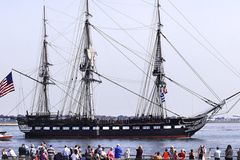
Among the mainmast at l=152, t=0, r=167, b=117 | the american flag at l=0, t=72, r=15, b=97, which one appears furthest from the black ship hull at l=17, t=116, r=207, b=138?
the american flag at l=0, t=72, r=15, b=97

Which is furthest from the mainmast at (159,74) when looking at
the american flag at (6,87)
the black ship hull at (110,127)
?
the american flag at (6,87)

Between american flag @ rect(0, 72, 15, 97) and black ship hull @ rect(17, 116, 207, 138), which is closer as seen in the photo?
american flag @ rect(0, 72, 15, 97)

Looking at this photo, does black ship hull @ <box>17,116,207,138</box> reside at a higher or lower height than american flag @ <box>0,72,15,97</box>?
lower

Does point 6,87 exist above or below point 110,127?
above

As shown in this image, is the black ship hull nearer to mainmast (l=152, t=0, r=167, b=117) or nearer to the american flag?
mainmast (l=152, t=0, r=167, b=117)

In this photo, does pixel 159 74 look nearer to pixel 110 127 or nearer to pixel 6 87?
pixel 110 127

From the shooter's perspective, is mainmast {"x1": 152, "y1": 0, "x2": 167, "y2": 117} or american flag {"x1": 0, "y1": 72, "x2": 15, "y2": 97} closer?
american flag {"x1": 0, "y1": 72, "x2": 15, "y2": 97}

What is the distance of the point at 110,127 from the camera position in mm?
109188

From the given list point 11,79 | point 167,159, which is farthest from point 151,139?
point 167,159

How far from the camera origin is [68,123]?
365 ft

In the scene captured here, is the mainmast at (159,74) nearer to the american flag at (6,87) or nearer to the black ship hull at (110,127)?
the black ship hull at (110,127)

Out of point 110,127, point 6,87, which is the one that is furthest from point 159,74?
point 6,87

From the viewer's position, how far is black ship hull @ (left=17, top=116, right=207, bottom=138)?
104812 mm

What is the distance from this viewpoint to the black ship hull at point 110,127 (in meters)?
105
